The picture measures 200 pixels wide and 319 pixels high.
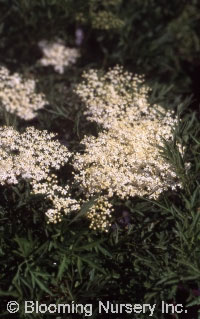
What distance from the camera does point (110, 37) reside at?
599 cm

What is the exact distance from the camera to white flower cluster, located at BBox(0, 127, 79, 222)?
10.6ft

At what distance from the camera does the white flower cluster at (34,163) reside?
322 cm

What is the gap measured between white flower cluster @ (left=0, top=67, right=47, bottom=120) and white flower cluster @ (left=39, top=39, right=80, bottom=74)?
111 cm

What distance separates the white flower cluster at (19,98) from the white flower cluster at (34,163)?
97 cm

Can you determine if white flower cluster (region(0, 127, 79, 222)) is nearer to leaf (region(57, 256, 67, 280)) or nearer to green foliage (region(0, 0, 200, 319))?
green foliage (region(0, 0, 200, 319))

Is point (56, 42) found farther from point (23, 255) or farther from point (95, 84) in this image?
point (23, 255)

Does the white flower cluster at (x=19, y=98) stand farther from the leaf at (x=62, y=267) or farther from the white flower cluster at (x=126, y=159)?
the leaf at (x=62, y=267)

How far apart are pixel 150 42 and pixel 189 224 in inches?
139

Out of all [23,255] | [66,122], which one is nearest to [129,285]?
[23,255]

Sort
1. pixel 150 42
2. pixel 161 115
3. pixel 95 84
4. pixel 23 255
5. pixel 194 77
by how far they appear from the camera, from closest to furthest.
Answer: pixel 23 255, pixel 161 115, pixel 95 84, pixel 150 42, pixel 194 77

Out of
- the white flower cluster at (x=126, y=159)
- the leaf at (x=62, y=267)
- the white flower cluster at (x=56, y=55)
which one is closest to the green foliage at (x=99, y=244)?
the leaf at (x=62, y=267)

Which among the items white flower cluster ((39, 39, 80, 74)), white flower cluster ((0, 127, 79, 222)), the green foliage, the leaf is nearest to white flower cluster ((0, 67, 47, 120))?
the green foliage
